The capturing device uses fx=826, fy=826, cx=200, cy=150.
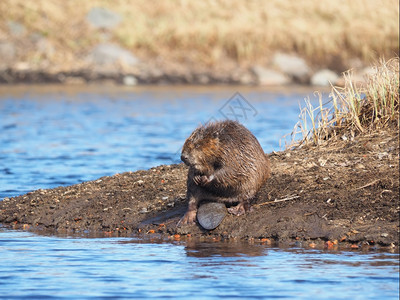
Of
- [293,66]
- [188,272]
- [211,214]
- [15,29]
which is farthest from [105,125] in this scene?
[188,272]

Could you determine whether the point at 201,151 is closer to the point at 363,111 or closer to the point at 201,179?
the point at 201,179

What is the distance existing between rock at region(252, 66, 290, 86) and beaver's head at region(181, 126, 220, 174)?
29122 millimetres

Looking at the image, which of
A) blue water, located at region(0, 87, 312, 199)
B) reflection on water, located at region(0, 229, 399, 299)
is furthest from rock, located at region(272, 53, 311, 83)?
reflection on water, located at region(0, 229, 399, 299)

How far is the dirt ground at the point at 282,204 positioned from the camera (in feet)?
28.0

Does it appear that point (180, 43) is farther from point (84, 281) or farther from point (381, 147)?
point (84, 281)

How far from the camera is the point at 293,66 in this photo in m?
38.3

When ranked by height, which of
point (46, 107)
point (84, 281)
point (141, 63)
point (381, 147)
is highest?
point (141, 63)

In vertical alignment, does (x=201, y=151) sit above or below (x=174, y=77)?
below

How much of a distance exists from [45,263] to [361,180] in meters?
3.64

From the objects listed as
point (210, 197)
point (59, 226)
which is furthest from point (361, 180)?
point (59, 226)

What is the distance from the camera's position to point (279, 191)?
9375 millimetres

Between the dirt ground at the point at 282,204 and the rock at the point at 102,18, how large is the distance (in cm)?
2911

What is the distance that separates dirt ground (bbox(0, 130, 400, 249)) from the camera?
8539 millimetres

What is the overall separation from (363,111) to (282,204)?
2.39 metres
